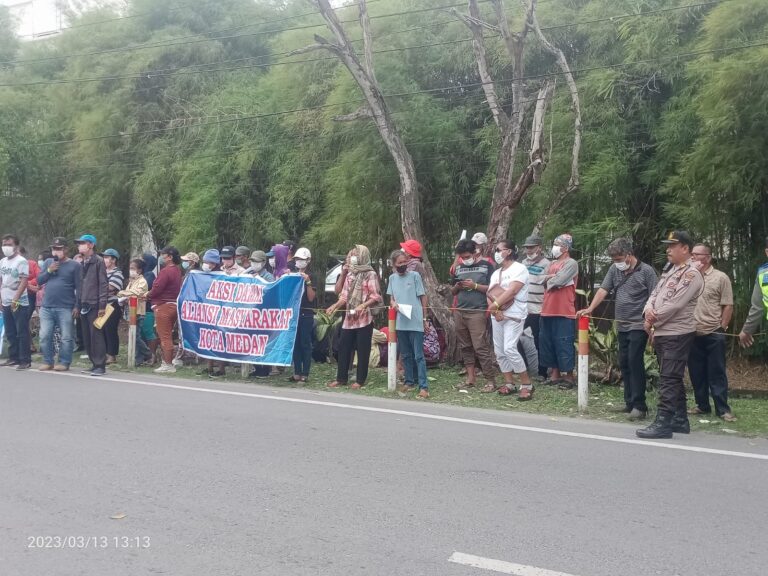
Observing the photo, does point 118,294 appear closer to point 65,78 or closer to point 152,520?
point 152,520

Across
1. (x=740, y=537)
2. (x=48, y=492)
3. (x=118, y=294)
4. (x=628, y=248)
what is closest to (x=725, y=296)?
(x=628, y=248)

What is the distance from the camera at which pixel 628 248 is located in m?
8.02

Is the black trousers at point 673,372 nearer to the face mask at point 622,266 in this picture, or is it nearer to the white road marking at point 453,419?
the white road marking at point 453,419

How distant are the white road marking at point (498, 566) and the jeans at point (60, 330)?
8.59 metres

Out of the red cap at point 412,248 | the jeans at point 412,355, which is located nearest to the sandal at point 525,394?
the jeans at point 412,355

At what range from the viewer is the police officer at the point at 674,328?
700cm

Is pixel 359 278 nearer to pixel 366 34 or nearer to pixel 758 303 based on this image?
pixel 366 34

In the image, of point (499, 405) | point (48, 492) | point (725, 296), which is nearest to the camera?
point (48, 492)

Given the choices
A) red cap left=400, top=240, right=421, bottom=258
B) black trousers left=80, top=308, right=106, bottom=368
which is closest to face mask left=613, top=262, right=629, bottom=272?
red cap left=400, top=240, right=421, bottom=258

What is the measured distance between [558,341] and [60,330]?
23.8 ft

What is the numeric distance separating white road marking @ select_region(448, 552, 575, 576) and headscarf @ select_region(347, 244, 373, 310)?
5.87 m

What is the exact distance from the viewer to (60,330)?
36.9 ft

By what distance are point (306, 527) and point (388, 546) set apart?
0.57 meters

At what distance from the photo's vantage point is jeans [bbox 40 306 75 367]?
36.4 ft
